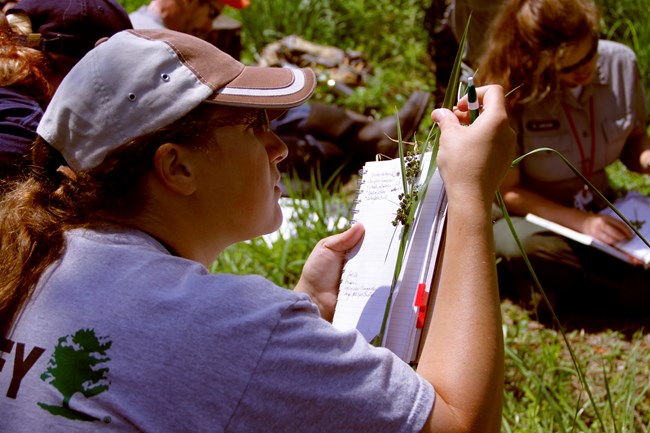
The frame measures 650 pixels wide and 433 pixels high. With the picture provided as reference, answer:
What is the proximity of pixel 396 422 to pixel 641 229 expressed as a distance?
83.8 inches

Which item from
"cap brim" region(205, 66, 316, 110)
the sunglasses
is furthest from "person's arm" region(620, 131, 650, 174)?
"cap brim" region(205, 66, 316, 110)

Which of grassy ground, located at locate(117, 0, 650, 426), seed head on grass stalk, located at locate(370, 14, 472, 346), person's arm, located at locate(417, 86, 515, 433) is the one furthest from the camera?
grassy ground, located at locate(117, 0, 650, 426)

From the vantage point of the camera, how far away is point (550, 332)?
2.88 metres

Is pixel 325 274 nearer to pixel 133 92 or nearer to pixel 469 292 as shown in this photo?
pixel 469 292

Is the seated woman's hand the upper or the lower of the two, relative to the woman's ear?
lower

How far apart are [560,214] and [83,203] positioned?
86.1 inches

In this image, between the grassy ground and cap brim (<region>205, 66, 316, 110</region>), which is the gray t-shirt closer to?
cap brim (<region>205, 66, 316, 110</region>)

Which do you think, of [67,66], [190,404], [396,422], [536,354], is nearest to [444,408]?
[396,422]

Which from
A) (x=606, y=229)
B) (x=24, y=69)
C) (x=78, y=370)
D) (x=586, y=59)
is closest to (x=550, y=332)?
(x=606, y=229)

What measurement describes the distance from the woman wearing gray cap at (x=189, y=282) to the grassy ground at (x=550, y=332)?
1.59ft

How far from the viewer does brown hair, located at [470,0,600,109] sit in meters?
2.79

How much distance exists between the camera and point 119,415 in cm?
100

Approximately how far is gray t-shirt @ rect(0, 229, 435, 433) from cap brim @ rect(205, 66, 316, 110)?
31 cm

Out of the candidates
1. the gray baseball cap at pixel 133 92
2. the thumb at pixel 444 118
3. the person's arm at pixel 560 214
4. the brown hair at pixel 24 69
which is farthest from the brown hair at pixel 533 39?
the gray baseball cap at pixel 133 92
